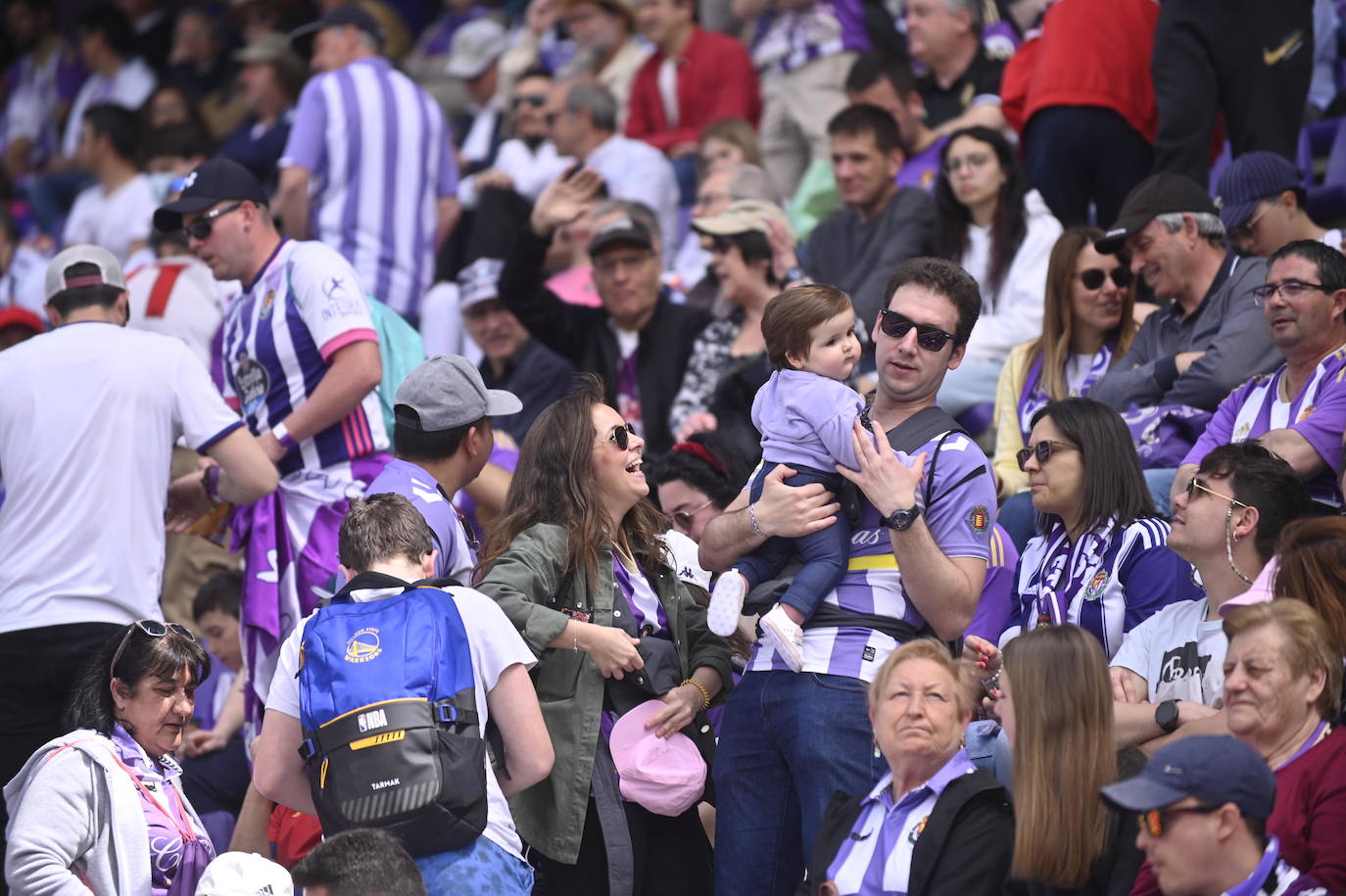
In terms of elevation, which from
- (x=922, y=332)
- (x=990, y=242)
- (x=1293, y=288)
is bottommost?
(x=990, y=242)

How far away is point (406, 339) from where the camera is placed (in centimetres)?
645

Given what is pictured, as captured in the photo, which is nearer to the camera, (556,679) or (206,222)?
(556,679)

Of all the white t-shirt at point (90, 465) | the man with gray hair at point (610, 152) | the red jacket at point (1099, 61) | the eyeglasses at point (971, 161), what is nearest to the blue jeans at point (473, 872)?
the white t-shirt at point (90, 465)

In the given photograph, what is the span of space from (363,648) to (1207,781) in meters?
1.92

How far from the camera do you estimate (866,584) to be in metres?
4.66

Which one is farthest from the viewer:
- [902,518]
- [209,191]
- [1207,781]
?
[209,191]

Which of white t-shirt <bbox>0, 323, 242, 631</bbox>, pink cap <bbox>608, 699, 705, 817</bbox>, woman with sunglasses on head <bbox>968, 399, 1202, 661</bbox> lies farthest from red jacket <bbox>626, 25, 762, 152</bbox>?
pink cap <bbox>608, 699, 705, 817</bbox>

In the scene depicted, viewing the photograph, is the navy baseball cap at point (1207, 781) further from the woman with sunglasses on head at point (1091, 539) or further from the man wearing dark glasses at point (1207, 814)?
the woman with sunglasses on head at point (1091, 539)

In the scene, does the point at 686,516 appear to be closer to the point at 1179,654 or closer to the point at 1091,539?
the point at 1091,539

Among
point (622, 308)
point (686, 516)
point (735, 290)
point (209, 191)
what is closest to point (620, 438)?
point (686, 516)

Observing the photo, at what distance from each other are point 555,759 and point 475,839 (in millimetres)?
676

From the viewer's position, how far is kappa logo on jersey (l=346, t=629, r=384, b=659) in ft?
13.5

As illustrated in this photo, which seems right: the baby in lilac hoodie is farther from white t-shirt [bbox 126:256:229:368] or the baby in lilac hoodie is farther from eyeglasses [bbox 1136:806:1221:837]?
white t-shirt [bbox 126:256:229:368]

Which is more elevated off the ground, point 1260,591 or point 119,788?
point 1260,591
